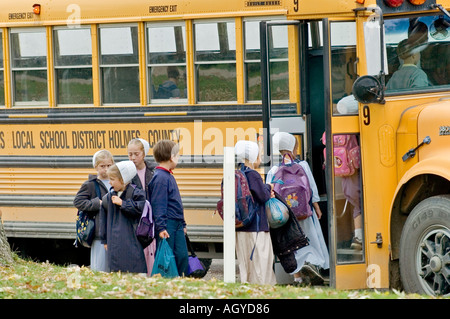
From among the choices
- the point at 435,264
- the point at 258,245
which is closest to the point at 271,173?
the point at 258,245

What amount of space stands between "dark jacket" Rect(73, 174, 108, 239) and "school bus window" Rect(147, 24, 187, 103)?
1.83 metres

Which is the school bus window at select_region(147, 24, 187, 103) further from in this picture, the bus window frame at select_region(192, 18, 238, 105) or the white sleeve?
the white sleeve

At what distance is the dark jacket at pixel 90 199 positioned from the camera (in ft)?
28.0

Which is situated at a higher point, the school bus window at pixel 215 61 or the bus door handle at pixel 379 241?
the school bus window at pixel 215 61

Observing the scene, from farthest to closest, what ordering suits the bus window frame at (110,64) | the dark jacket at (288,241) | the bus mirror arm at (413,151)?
the bus window frame at (110,64) → the dark jacket at (288,241) → the bus mirror arm at (413,151)

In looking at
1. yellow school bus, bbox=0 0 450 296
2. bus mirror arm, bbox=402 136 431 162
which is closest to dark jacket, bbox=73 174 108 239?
yellow school bus, bbox=0 0 450 296

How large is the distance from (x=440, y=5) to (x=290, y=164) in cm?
190

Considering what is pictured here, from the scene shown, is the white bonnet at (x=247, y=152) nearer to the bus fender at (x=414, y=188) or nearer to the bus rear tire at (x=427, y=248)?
the bus fender at (x=414, y=188)

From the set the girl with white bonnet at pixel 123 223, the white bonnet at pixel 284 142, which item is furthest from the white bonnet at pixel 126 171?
the white bonnet at pixel 284 142

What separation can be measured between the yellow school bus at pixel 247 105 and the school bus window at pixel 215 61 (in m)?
0.01

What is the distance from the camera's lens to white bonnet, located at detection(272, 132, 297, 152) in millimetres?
8844

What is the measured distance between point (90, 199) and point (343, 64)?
241 cm

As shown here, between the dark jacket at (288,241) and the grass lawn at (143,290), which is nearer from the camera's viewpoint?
the grass lawn at (143,290)

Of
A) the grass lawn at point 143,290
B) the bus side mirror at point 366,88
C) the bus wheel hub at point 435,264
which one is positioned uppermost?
the bus side mirror at point 366,88
